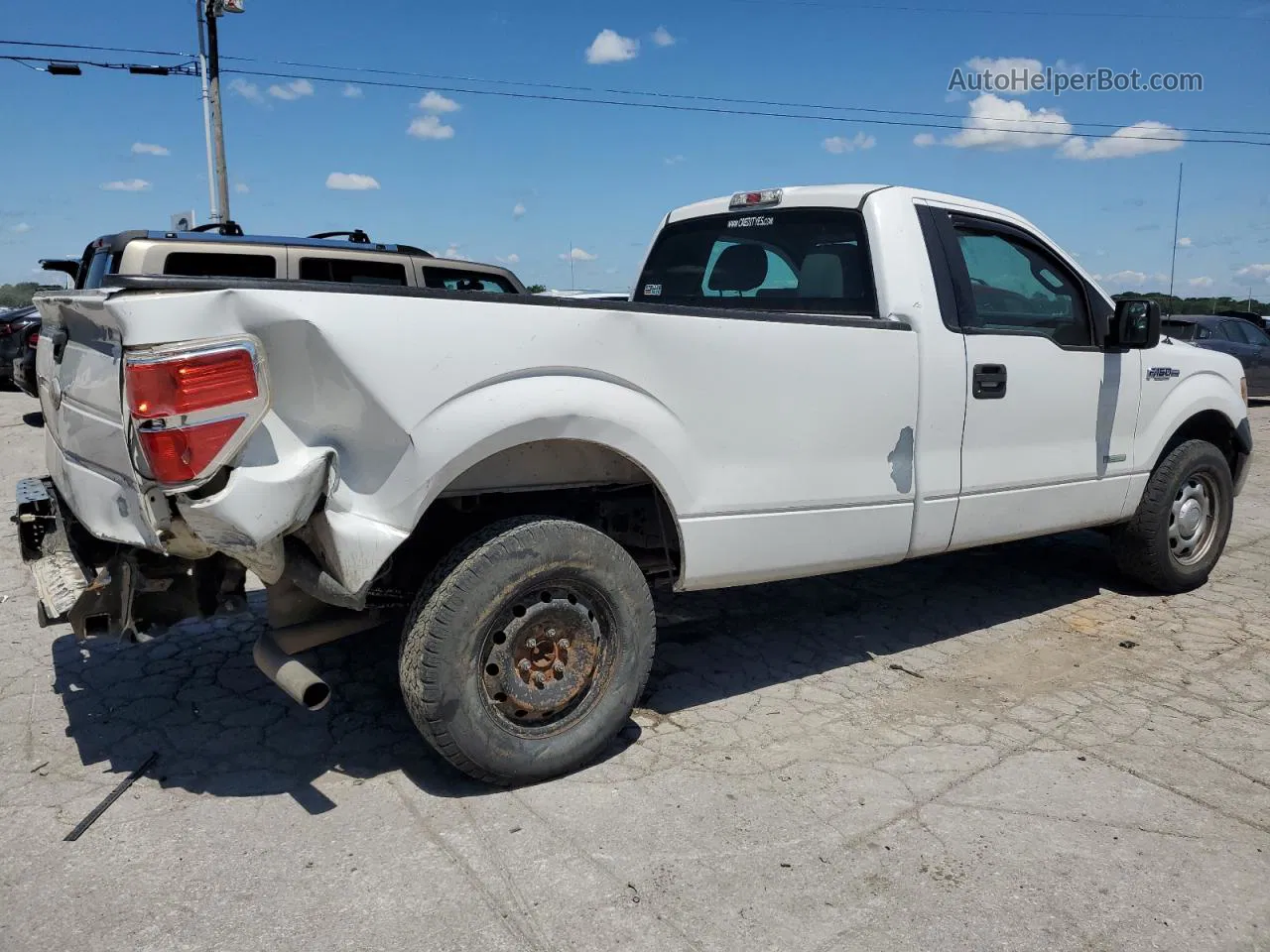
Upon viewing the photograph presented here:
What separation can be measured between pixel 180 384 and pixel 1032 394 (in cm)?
356

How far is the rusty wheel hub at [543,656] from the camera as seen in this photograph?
3.12 m

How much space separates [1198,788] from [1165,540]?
2.42 meters

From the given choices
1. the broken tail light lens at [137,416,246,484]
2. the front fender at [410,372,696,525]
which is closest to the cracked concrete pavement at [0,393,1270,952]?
the front fender at [410,372,696,525]

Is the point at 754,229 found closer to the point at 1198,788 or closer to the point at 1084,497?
the point at 1084,497

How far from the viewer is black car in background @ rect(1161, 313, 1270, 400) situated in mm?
16766

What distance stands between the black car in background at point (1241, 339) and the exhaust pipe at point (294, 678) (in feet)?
56.8

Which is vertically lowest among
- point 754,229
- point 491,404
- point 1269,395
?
point 1269,395

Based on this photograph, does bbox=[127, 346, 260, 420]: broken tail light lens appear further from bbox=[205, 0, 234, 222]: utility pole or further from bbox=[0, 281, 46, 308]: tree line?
bbox=[0, 281, 46, 308]: tree line

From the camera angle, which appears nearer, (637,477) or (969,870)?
(969,870)

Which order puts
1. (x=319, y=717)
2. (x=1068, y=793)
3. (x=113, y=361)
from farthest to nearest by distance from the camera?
(x=319, y=717) → (x=1068, y=793) → (x=113, y=361)

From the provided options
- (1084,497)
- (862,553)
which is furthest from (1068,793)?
(1084,497)

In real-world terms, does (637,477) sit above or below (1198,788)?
above

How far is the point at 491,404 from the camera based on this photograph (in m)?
2.91

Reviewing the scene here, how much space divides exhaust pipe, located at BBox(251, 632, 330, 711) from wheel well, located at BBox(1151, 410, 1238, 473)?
14.9 feet
